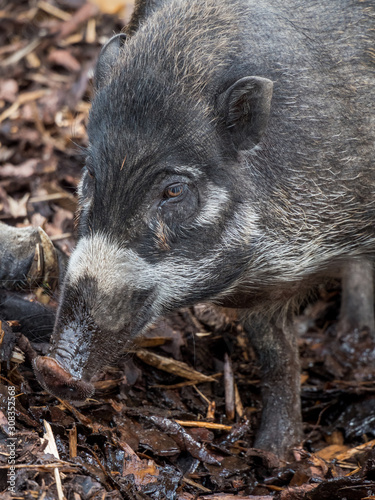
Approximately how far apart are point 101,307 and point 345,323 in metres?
2.71

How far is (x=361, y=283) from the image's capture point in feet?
17.6

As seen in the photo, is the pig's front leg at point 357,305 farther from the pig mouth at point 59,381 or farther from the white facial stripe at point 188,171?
the pig mouth at point 59,381

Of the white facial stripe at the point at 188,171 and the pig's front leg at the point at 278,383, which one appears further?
the pig's front leg at the point at 278,383

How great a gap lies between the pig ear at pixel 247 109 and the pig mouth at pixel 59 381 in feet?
4.28

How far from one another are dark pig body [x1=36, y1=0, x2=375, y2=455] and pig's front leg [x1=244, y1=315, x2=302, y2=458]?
0.58 meters

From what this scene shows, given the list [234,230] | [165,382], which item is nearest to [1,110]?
[165,382]

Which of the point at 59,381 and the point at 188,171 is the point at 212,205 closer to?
the point at 188,171

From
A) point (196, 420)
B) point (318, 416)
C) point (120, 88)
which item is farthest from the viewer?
point (318, 416)

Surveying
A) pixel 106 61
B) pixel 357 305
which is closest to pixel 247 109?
pixel 106 61

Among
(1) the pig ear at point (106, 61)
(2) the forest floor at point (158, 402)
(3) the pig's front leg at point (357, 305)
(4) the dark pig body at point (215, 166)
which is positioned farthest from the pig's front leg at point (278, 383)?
(1) the pig ear at point (106, 61)

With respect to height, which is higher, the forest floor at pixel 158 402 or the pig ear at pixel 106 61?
the pig ear at pixel 106 61

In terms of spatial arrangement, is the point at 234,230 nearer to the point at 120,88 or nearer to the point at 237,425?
the point at 120,88

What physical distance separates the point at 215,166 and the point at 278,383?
1660 millimetres

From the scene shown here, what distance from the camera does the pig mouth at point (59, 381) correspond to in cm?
298
